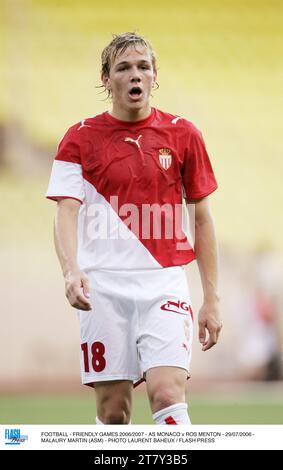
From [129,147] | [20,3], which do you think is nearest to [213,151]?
[20,3]

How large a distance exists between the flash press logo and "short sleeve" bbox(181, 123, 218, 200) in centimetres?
122

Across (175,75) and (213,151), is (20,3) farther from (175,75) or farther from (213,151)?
(213,151)

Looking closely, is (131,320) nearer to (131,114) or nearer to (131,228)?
(131,228)

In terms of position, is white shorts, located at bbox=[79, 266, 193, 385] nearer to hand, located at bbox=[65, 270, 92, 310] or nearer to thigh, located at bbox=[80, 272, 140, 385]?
thigh, located at bbox=[80, 272, 140, 385]

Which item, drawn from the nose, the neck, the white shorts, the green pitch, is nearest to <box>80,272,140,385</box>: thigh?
the white shorts

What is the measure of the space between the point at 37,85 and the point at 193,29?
70.4 inches

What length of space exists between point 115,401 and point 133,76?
1276 millimetres

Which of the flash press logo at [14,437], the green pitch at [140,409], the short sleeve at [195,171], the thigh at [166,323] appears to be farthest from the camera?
the green pitch at [140,409]

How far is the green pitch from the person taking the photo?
7.15m

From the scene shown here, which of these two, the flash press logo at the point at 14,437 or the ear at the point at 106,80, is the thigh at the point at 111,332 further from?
the ear at the point at 106,80

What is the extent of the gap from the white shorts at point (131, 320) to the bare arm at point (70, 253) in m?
0.19

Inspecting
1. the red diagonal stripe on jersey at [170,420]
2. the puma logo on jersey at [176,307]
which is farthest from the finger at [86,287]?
the red diagonal stripe on jersey at [170,420]

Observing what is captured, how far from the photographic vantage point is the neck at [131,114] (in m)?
4.11

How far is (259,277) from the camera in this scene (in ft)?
36.6
